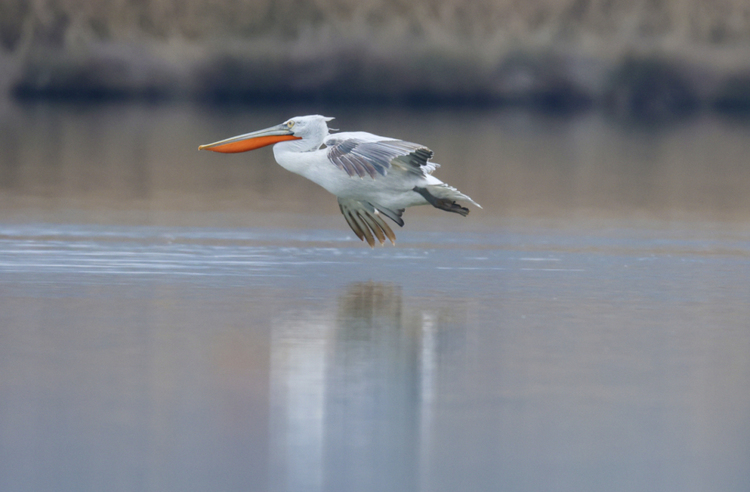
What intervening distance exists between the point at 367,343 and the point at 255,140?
3994 mm

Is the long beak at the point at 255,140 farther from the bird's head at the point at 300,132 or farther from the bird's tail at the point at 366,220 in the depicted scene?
the bird's tail at the point at 366,220

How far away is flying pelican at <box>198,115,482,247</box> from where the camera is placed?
32.7 ft

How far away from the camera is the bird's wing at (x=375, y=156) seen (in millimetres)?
9875

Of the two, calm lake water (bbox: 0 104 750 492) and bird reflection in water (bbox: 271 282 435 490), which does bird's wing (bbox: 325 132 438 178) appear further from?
bird reflection in water (bbox: 271 282 435 490)

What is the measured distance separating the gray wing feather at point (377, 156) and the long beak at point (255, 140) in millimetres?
703

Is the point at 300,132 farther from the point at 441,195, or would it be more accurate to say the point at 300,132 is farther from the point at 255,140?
the point at 441,195

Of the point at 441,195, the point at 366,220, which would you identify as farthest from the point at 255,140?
the point at 441,195

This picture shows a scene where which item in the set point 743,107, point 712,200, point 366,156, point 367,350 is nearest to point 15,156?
point 712,200

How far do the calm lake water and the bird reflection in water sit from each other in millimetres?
17

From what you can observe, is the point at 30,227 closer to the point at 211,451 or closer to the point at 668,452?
the point at 211,451

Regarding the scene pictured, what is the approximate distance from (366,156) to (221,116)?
24.2m

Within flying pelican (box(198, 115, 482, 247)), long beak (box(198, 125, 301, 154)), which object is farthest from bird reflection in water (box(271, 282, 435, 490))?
long beak (box(198, 125, 301, 154))

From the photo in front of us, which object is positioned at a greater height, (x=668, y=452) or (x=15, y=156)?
(x=15, y=156)

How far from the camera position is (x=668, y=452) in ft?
19.0
